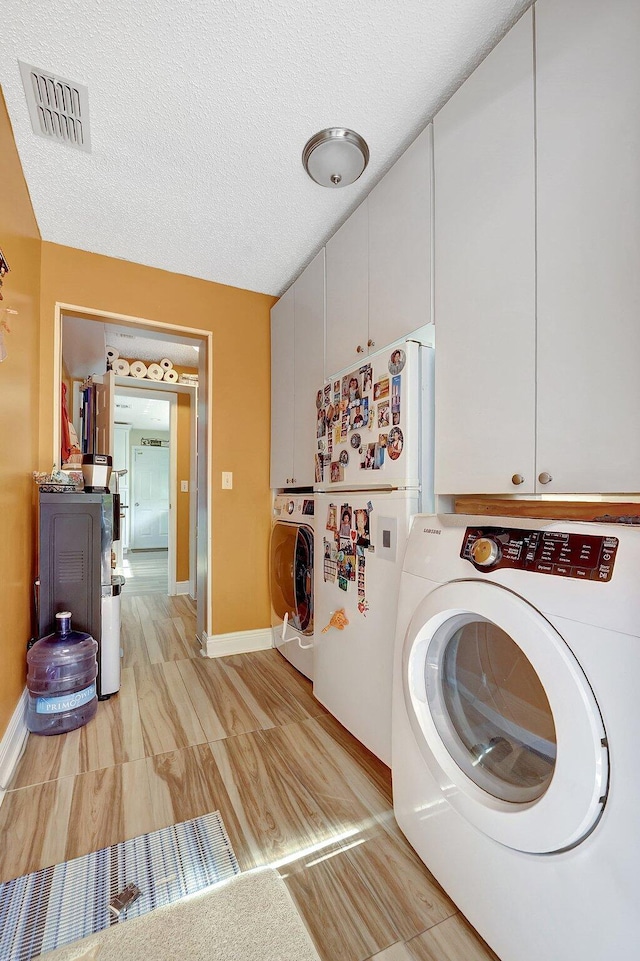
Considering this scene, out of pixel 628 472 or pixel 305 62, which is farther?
pixel 305 62

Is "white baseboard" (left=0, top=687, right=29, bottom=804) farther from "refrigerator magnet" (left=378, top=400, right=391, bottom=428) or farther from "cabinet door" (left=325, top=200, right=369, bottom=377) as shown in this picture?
"cabinet door" (left=325, top=200, right=369, bottom=377)

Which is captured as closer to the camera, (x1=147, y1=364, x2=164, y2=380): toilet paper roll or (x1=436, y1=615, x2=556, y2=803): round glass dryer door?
(x1=436, y1=615, x2=556, y2=803): round glass dryer door

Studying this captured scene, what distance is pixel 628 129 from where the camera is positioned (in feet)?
2.96

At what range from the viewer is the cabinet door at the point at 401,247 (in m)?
1.51

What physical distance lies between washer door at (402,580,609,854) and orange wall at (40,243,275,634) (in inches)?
71.4

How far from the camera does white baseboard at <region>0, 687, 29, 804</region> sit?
1.52 meters

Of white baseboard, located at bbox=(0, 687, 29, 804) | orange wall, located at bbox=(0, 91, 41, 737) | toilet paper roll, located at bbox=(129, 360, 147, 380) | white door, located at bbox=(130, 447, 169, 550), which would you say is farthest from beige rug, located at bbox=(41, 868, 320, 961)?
white door, located at bbox=(130, 447, 169, 550)

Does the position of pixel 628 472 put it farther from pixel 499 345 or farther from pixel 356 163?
pixel 356 163

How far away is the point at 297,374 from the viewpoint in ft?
8.30

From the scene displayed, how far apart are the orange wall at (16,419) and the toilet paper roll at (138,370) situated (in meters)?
1.67

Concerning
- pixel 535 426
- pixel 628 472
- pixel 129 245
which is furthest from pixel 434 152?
pixel 129 245

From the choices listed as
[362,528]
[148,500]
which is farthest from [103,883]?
[148,500]

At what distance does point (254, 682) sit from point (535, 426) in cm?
201

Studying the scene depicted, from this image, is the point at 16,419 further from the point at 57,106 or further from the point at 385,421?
the point at 385,421
